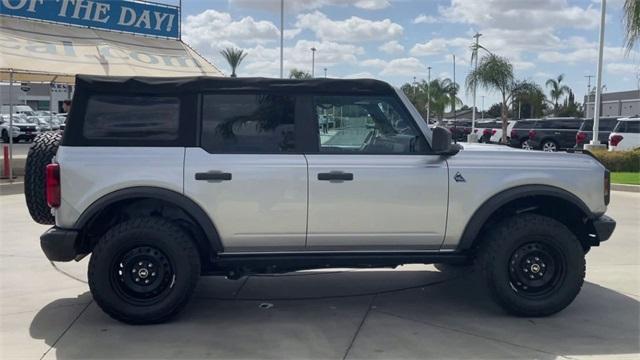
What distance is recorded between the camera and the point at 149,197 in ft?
15.0

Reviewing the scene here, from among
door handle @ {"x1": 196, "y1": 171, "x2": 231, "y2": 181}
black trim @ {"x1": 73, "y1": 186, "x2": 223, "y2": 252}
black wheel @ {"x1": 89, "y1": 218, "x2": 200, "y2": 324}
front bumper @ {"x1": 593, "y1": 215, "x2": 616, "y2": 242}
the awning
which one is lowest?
black wheel @ {"x1": 89, "y1": 218, "x2": 200, "y2": 324}

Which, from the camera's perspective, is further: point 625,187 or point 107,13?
point 107,13

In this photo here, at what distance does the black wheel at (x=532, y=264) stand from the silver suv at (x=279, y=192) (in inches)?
0.4

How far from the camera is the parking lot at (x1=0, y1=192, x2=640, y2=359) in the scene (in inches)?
167

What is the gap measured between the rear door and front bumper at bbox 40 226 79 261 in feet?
3.09

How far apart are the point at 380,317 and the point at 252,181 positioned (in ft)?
5.07

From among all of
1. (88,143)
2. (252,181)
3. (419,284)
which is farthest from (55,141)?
(419,284)

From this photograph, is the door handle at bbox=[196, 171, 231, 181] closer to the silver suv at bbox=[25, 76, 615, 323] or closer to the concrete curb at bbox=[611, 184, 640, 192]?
the silver suv at bbox=[25, 76, 615, 323]

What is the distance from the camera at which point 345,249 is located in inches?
189

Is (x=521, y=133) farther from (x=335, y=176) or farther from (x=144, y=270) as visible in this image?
(x=144, y=270)

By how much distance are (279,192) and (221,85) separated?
969mm

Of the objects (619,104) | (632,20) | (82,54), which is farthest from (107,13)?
(619,104)

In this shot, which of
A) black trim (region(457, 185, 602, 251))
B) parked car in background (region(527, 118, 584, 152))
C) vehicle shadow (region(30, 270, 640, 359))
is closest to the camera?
vehicle shadow (region(30, 270, 640, 359))

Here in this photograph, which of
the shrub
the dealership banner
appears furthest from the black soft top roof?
the shrub
